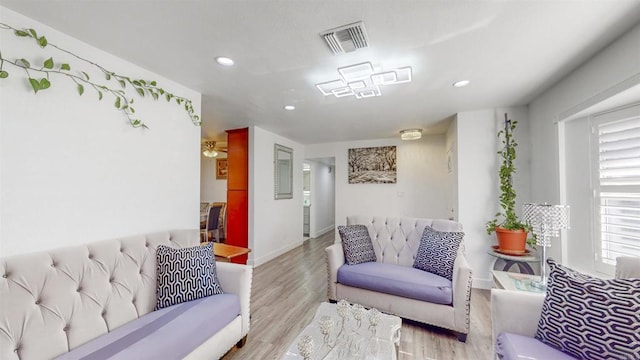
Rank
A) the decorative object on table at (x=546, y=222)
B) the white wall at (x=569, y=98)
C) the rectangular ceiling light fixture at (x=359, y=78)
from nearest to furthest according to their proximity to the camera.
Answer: the white wall at (x=569, y=98)
the decorative object on table at (x=546, y=222)
the rectangular ceiling light fixture at (x=359, y=78)

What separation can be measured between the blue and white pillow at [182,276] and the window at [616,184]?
3197mm

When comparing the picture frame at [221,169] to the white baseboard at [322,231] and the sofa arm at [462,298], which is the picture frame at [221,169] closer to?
the white baseboard at [322,231]

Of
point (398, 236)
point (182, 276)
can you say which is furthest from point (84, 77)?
point (398, 236)

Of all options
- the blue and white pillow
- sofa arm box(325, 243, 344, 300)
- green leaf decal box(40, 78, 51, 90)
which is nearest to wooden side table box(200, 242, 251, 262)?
the blue and white pillow

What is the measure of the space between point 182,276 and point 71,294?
22.8 inches

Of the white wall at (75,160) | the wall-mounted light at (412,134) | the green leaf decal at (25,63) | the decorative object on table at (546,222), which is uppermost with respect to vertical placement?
the wall-mounted light at (412,134)

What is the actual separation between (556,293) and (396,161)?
3.96 m

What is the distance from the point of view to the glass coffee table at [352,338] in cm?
133

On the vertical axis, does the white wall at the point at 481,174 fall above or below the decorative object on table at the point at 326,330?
above

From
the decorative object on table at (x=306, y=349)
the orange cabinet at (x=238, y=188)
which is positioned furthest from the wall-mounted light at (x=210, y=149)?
the decorative object on table at (x=306, y=349)

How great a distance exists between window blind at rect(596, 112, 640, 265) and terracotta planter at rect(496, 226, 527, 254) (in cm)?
60

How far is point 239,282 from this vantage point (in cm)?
197

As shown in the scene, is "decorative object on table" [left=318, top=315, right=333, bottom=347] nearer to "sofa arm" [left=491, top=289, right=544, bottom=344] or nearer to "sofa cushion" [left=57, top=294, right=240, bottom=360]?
"sofa cushion" [left=57, top=294, right=240, bottom=360]

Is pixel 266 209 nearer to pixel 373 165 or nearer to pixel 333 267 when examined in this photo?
pixel 333 267
